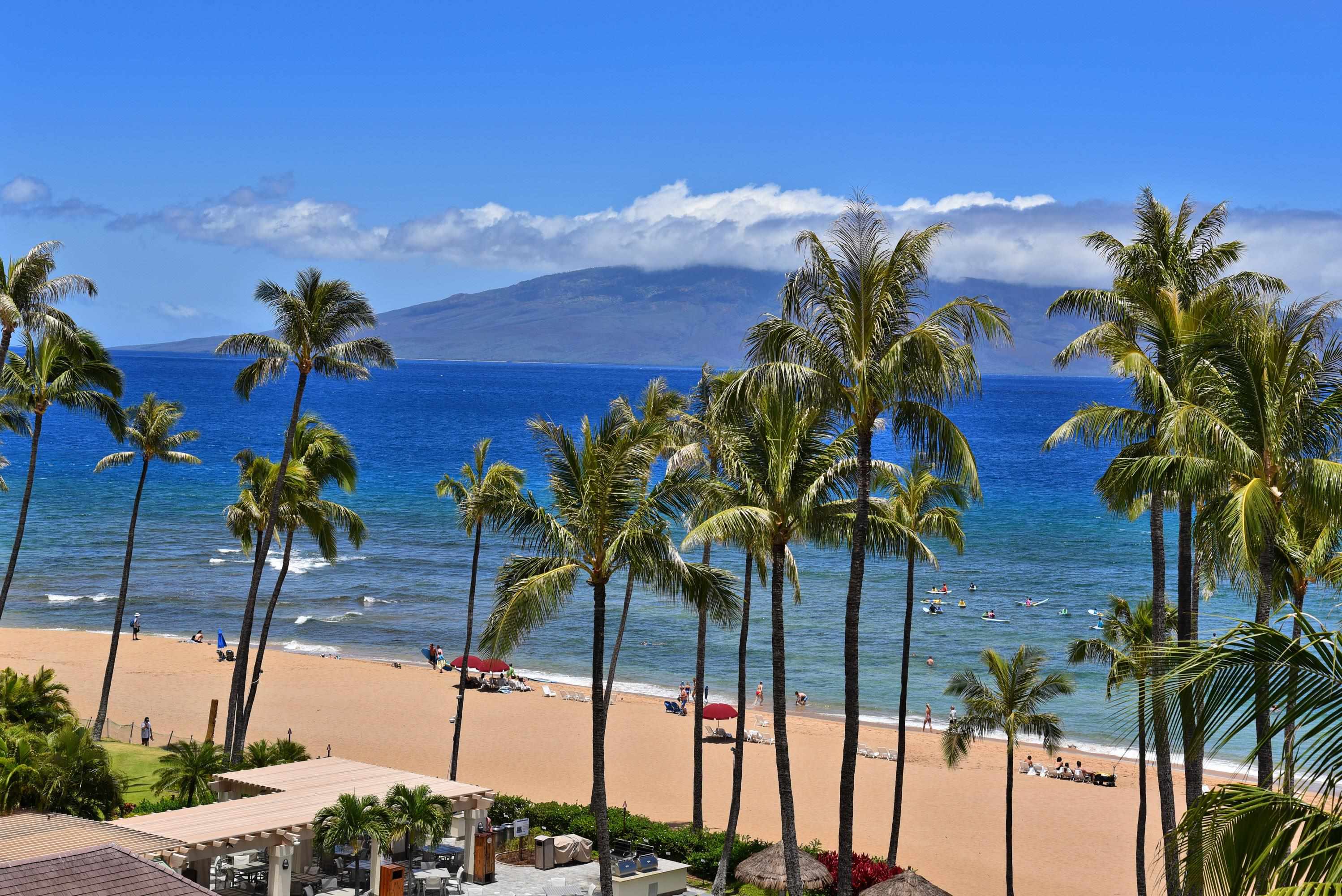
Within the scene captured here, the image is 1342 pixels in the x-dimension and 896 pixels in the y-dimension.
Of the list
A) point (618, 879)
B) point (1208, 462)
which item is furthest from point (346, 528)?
point (1208, 462)

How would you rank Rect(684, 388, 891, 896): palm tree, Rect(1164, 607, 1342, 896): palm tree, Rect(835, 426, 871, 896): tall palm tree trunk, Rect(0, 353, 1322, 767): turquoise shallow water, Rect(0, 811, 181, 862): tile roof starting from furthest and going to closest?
Rect(0, 353, 1322, 767): turquoise shallow water
Rect(684, 388, 891, 896): palm tree
Rect(835, 426, 871, 896): tall palm tree trunk
Rect(0, 811, 181, 862): tile roof
Rect(1164, 607, 1342, 896): palm tree

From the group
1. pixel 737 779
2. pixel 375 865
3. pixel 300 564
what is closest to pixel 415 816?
pixel 375 865

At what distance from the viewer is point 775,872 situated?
2139 cm

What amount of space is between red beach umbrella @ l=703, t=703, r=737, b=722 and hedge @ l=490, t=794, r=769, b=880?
838cm

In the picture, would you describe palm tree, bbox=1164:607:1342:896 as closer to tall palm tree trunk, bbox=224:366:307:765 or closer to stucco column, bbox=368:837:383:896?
stucco column, bbox=368:837:383:896

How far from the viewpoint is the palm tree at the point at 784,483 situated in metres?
18.0

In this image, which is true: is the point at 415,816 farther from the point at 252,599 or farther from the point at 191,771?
the point at 252,599

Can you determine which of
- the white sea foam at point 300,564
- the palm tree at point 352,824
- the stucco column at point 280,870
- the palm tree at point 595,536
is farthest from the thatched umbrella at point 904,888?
the white sea foam at point 300,564

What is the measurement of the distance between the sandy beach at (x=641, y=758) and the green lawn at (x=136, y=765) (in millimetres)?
8073

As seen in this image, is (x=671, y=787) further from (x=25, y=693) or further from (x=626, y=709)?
(x=25, y=693)

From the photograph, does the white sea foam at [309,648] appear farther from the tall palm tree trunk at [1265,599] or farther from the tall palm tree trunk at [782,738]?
the tall palm tree trunk at [1265,599]

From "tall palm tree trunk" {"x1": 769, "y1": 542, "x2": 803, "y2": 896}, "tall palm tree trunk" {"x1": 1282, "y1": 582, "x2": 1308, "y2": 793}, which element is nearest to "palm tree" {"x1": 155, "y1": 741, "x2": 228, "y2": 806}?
"tall palm tree trunk" {"x1": 769, "y1": 542, "x2": 803, "y2": 896}

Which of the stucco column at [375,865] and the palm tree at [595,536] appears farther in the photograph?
the stucco column at [375,865]

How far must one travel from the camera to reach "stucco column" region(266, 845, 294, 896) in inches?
738
